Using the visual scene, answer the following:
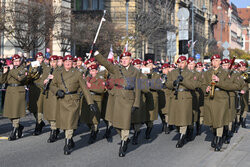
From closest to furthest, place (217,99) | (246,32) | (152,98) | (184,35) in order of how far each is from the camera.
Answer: (217,99) → (152,98) → (184,35) → (246,32)

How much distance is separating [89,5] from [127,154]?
1214 inches

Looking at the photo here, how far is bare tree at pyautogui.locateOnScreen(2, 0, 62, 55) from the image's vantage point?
2127 cm

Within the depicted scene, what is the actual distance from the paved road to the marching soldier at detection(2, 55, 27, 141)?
0.53 m

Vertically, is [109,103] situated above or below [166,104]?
above

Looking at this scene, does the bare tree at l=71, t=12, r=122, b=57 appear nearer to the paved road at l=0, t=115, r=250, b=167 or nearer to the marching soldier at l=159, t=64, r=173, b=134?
the marching soldier at l=159, t=64, r=173, b=134

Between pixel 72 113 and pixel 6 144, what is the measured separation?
193 cm

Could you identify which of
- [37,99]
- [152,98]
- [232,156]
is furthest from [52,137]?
[232,156]

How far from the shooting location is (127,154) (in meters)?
9.01

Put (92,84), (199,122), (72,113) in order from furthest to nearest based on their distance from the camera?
(199,122) < (92,84) < (72,113)

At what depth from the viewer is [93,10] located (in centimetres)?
3772

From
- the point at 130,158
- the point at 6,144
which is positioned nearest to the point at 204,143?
the point at 130,158

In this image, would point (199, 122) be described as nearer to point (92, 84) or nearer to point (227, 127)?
point (227, 127)

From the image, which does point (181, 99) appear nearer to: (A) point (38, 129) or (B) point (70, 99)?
(B) point (70, 99)

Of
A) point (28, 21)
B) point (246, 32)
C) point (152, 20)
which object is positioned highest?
point (246, 32)
